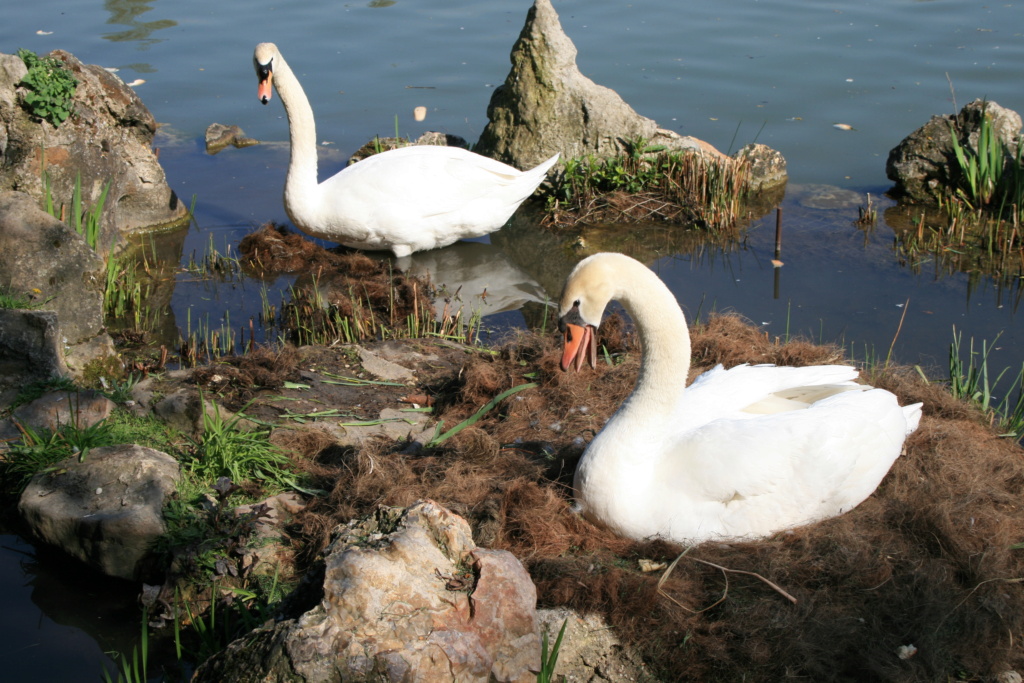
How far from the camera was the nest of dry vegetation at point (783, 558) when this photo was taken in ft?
11.5

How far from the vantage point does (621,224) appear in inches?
356

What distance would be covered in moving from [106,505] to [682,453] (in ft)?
8.72

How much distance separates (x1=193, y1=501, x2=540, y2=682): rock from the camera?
2932mm

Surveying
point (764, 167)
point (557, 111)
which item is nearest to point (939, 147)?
point (764, 167)

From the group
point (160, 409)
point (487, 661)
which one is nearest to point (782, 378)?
point (487, 661)

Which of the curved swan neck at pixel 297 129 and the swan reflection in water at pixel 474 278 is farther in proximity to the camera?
the curved swan neck at pixel 297 129

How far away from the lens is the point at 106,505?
4.30 meters

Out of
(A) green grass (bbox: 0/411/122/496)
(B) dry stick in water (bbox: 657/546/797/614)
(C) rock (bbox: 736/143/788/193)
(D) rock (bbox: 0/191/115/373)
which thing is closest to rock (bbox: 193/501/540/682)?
(B) dry stick in water (bbox: 657/546/797/614)

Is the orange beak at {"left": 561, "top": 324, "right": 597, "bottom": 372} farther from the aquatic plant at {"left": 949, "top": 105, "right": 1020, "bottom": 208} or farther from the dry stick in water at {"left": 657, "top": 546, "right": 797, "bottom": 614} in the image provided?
the aquatic plant at {"left": 949, "top": 105, "right": 1020, "bottom": 208}

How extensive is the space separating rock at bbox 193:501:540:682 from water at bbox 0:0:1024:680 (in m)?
1.45

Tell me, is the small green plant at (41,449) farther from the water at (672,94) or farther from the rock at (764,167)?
the rock at (764,167)

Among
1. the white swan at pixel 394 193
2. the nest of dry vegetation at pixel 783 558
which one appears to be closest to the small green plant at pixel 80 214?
the white swan at pixel 394 193

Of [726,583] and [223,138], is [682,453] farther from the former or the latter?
[223,138]

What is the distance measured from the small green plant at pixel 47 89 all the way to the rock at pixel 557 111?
4.33m
